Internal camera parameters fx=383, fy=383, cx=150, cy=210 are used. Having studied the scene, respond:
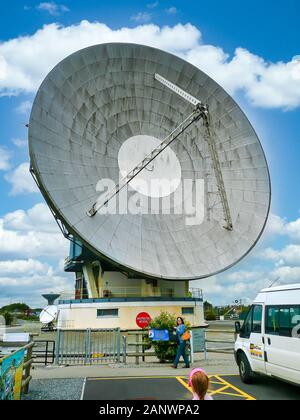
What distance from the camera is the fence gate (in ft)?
50.3

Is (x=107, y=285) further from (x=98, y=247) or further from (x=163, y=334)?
(x=163, y=334)

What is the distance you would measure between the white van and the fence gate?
602 centimetres

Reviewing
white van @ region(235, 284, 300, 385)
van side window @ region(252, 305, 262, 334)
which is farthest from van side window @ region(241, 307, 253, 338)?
van side window @ region(252, 305, 262, 334)

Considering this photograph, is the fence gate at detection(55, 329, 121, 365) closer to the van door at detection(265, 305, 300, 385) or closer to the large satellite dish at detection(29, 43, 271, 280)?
the large satellite dish at detection(29, 43, 271, 280)

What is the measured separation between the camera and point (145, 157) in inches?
935

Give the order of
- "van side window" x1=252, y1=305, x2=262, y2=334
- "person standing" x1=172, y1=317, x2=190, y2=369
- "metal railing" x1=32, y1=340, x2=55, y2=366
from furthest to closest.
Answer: "metal railing" x1=32, y1=340, x2=55, y2=366 → "person standing" x1=172, y1=317, x2=190, y2=369 → "van side window" x1=252, y1=305, x2=262, y2=334

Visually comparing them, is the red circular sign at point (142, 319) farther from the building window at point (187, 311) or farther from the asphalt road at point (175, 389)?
the asphalt road at point (175, 389)

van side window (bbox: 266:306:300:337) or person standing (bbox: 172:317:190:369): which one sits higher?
van side window (bbox: 266:306:300:337)

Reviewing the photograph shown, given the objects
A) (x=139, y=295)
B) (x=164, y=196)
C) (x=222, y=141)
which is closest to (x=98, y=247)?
(x=164, y=196)

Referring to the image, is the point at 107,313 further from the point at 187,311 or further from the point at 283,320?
the point at 283,320

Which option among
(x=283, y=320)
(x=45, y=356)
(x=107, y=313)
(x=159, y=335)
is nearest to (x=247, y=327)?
(x=283, y=320)

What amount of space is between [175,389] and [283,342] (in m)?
3.08

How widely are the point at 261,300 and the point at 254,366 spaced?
1735 millimetres

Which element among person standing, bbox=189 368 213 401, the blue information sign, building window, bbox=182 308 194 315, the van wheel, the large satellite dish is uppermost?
the large satellite dish
